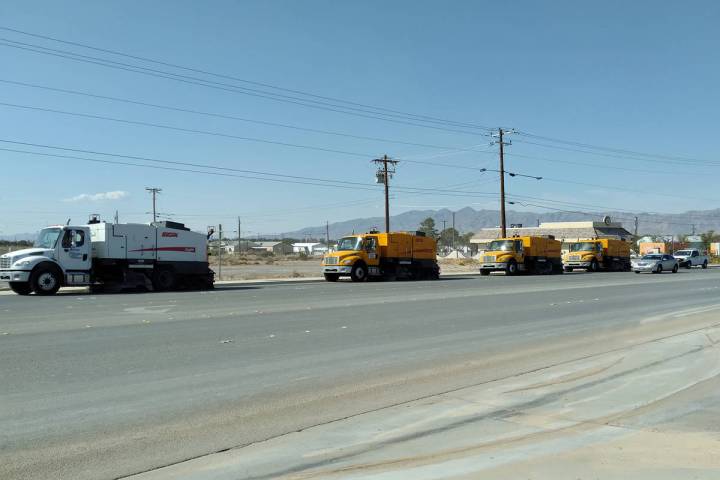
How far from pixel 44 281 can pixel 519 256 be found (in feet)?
100

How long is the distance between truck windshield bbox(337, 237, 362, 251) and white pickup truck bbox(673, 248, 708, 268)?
3794 centimetres

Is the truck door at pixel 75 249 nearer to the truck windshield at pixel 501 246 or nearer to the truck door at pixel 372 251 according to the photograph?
the truck door at pixel 372 251

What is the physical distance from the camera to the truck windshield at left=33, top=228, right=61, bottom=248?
25.4 m

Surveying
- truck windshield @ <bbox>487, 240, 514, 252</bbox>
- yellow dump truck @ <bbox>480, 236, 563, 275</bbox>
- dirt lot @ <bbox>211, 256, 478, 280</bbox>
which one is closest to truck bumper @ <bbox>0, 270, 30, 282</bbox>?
dirt lot @ <bbox>211, 256, 478, 280</bbox>

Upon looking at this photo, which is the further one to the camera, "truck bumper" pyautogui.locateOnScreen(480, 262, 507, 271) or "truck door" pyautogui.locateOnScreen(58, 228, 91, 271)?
"truck bumper" pyautogui.locateOnScreen(480, 262, 507, 271)

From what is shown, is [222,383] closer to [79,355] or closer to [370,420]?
[370,420]

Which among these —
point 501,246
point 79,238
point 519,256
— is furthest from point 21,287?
point 519,256

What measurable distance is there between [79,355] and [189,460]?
18.0ft

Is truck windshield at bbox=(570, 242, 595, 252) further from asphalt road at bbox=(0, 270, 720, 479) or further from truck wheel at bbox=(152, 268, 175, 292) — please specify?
truck wheel at bbox=(152, 268, 175, 292)

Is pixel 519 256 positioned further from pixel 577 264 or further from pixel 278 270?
pixel 278 270

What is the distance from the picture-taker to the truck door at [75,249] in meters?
25.4

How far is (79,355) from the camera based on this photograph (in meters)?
9.99

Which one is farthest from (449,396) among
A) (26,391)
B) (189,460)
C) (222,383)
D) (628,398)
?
(26,391)

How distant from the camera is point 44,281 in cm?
2470
